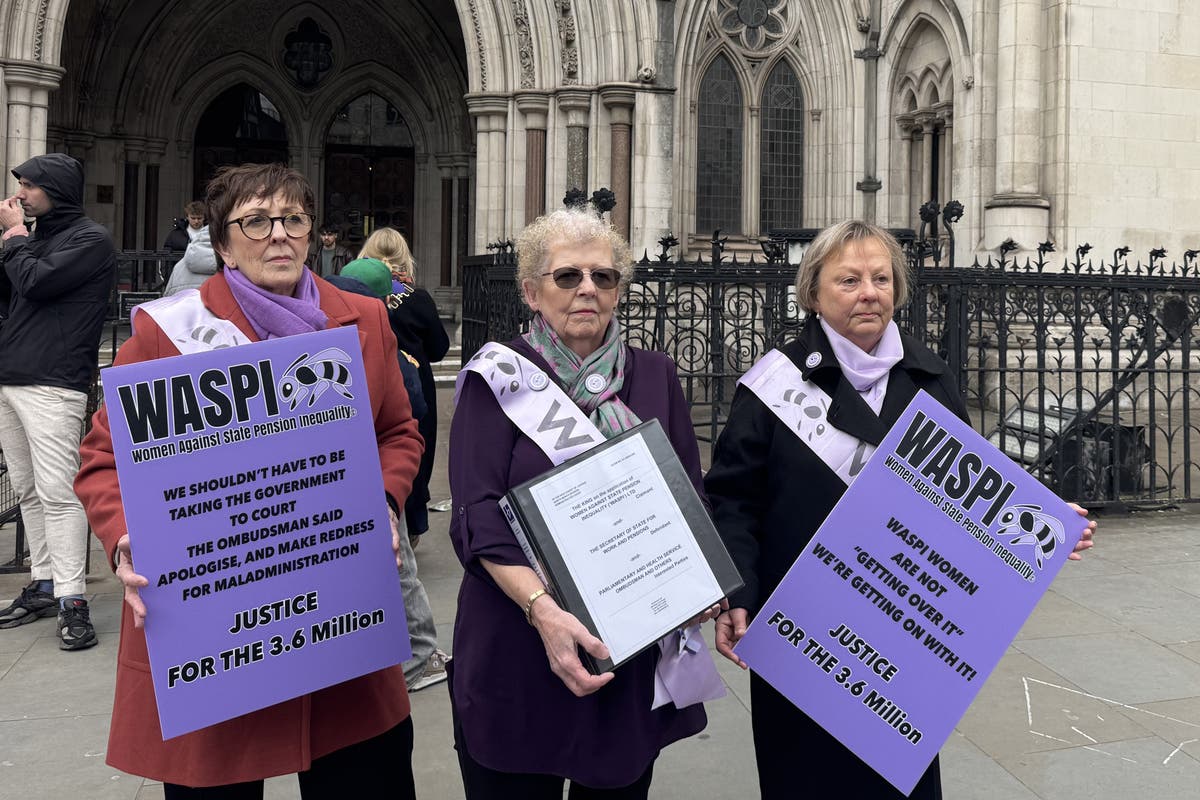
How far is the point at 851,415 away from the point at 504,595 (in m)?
0.94

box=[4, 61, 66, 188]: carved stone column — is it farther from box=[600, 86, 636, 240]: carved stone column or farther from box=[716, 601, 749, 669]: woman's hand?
box=[716, 601, 749, 669]: woman's hand

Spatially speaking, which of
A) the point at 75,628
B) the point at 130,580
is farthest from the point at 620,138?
the point at 130,580

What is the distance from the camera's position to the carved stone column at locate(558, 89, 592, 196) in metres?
15.6

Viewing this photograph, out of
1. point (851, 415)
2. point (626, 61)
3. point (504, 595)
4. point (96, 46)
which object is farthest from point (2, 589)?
point (96, 46)

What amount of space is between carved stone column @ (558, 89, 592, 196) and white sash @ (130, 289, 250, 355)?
1348 cm

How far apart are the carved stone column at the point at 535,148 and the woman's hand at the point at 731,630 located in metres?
13.6

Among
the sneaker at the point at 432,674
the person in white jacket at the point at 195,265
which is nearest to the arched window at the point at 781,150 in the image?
the person in white jacket at the point at 195,265

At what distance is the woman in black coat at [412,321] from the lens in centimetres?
584

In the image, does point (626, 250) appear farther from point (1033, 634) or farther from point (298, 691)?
point (1033, 634)

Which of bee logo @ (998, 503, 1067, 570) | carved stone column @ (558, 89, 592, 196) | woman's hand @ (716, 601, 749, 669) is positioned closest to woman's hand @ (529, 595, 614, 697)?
woman's hand @ (716, 601, 749, 669)

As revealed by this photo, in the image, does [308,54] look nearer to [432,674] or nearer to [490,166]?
[490,166]

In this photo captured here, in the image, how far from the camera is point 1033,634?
529 centimetres

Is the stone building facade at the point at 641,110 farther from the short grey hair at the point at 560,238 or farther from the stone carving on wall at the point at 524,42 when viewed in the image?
the short grey hair at the point at 560,238

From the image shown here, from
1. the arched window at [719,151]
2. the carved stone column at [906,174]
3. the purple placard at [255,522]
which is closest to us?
the purple placard at [255,522]
